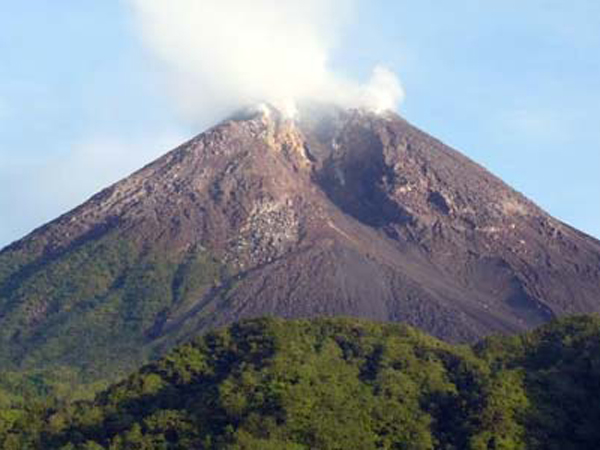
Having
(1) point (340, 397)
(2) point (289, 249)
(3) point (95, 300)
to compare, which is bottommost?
(1) point (340, 397)

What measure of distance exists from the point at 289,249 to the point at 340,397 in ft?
264

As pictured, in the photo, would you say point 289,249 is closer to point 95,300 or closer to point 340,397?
point 95,300

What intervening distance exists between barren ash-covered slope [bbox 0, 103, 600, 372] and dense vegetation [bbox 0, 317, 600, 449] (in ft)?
168

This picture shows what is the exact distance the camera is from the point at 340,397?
65.9 m

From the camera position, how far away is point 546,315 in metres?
139

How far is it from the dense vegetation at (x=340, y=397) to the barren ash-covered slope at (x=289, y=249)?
51.3 meters

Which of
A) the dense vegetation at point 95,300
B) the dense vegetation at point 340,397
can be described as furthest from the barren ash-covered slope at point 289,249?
the dense vegetation at point 340,397

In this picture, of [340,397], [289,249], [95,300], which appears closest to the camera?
[340,397]

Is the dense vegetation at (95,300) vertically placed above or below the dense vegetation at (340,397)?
above

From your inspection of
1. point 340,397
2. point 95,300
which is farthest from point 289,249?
point 340,397

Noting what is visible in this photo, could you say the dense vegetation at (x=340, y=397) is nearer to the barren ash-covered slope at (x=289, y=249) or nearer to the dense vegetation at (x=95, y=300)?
the barren ash-covered slope at (x=289, y=249)

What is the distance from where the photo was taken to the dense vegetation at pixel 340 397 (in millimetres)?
63125

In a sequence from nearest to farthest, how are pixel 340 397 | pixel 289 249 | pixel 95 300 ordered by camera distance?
pixel 340 397 < pixel 95 300 < pixel 289 249

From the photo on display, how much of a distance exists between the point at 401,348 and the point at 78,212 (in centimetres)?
9210
